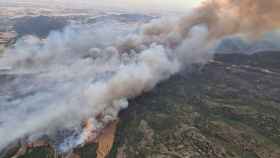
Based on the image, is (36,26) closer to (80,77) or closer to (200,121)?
(80,77)

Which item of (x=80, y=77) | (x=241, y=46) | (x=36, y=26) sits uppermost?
(x=80, y=77)

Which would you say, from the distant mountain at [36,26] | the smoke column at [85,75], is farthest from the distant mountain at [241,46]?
the distant mountain at [36,26]

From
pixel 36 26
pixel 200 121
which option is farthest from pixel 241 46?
pixel 36 26

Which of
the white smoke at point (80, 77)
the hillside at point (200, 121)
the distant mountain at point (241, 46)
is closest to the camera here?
the hillside at point (200, 121)

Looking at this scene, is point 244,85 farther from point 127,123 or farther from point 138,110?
point 127,123

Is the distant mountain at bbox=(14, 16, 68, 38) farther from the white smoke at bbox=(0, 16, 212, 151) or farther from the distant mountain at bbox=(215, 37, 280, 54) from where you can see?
the distant mountain at bbox=(215, 37, 280, 54)

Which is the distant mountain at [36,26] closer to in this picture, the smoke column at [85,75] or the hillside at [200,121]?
the smoke column at [85,75]

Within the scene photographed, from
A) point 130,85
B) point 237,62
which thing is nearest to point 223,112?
point 130,85

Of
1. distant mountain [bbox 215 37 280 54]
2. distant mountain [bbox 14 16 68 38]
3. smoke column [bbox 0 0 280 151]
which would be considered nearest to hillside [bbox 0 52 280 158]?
smoke column [bbox 0 0 280 151]

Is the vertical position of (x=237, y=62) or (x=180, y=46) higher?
(x=180, y=46)

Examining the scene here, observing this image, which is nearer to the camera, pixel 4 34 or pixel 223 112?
pixel 223 112

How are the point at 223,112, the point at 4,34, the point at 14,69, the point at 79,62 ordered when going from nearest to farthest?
the point at 223,112 → the point at 14,69 → the point at 79,62 → the point at 4,34
